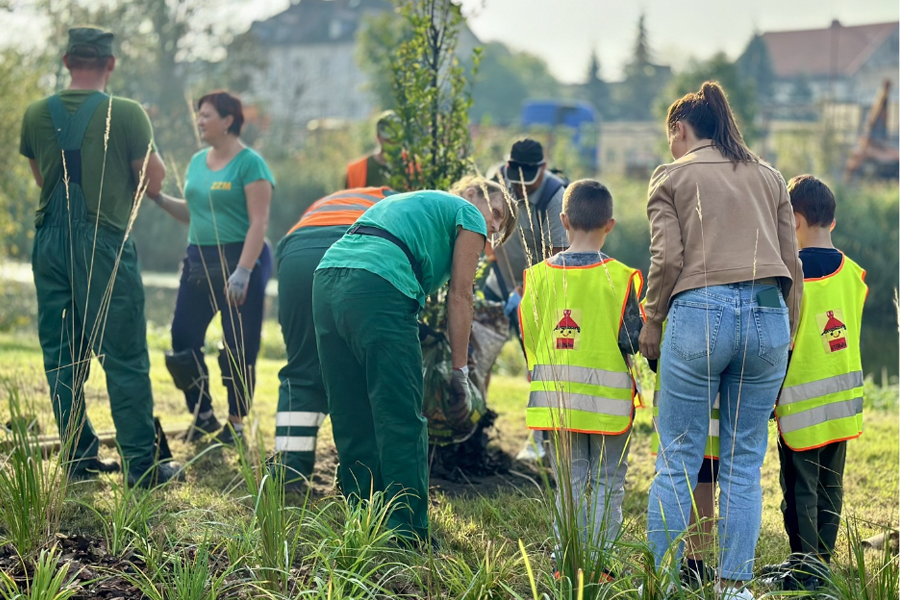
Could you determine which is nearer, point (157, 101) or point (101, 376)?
point (101, 376)

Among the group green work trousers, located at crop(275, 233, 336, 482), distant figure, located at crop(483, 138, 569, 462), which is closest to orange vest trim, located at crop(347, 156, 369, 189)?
distant figure, located at crop(483, 138, 569, 462)

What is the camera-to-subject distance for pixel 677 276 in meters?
3.51

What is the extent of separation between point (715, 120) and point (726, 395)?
99 centimetres

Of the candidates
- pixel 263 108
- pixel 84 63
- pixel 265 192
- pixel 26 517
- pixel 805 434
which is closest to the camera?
pixel 26 517

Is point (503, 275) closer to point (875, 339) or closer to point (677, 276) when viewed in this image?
point (677, 276)

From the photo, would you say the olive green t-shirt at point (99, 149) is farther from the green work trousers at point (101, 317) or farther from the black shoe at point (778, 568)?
the black shoe at point (778, 568)

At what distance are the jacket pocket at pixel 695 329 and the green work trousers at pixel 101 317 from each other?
268cm

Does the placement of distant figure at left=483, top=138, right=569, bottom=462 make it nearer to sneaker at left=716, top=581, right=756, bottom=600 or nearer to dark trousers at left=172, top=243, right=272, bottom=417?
dark trousers at left=172, top=243, right=272, bottom=417

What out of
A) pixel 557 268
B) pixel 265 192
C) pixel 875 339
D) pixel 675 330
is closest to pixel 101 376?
pixel 265 192

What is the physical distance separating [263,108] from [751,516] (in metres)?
36.3

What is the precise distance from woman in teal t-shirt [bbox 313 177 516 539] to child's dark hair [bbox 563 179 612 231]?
9.4 inches

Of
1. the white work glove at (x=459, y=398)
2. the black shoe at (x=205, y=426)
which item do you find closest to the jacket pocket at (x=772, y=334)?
the white work glove at (x=459, y=398)

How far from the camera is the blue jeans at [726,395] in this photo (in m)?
3.43

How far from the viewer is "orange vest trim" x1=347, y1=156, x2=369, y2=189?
6051 millimetres
